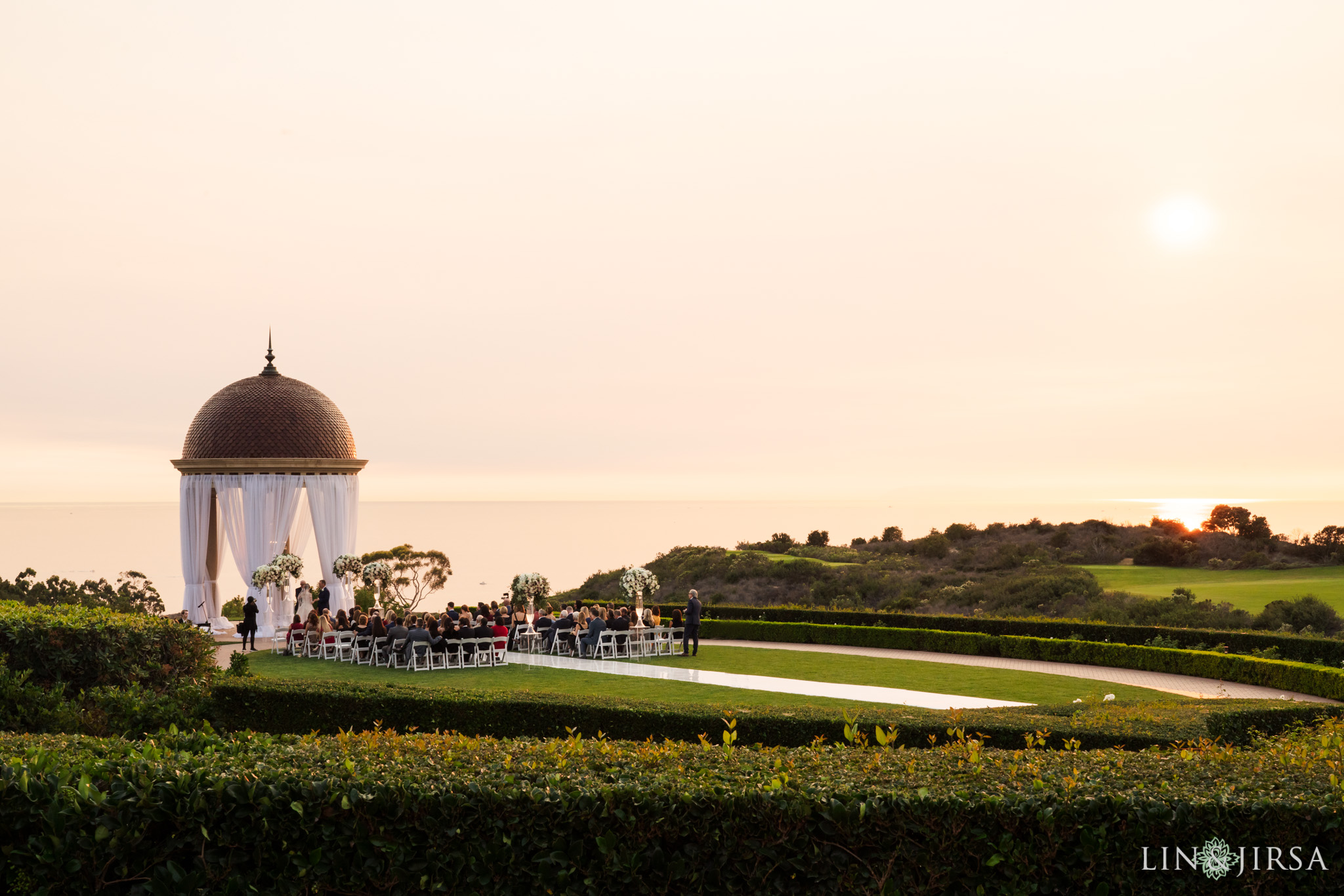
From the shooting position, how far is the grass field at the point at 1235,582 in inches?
1121

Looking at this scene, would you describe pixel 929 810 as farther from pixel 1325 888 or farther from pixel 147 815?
pixel 147 815

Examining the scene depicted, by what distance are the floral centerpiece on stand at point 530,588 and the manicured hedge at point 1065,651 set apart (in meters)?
4.57

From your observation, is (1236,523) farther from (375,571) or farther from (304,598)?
(304,598)

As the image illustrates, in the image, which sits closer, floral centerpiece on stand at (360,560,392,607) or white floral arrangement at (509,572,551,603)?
white floral arrangement at (509,572,551,603)

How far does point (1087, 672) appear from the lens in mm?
18828

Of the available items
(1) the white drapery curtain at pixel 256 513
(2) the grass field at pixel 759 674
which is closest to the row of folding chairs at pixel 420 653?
(2) the grass field at pixel 759 674

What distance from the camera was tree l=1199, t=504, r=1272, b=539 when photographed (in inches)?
1736

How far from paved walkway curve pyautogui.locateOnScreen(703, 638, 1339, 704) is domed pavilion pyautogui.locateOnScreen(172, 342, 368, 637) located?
1046 cm

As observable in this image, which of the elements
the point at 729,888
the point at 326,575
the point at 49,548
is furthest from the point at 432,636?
the point at 49,548

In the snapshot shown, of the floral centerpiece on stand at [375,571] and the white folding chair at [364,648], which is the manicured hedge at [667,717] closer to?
the white folding chair at [364,648]

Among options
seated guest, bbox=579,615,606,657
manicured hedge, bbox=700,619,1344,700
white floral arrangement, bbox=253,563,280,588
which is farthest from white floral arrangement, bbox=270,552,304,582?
manicured hedge, bbox=700,619,1344,700

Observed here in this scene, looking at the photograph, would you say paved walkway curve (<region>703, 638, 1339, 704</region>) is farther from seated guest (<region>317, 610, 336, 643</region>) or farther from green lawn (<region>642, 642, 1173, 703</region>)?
seated guest (<region>317, 610, 336, 643</region>)

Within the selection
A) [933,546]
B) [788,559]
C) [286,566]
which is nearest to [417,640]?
[286,566]

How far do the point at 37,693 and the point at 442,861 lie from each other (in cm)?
718
